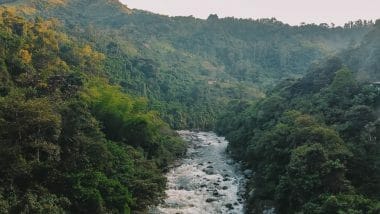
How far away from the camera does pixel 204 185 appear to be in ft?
168

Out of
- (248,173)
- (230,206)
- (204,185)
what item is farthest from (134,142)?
(230,206)

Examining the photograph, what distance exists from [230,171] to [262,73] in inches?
5743

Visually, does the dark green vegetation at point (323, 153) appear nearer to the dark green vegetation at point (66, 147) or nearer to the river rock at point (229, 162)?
the river rock at point (229, 162)

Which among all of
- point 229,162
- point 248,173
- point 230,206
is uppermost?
point 230,206

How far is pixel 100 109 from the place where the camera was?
2069 inches

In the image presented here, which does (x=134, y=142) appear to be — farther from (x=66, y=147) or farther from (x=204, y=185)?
(x=66, y=147)

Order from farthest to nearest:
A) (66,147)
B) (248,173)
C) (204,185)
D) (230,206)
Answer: (248,173) → (204,185) → (230,206) → (66,147)

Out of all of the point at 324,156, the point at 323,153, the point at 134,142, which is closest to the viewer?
the point at 324,156

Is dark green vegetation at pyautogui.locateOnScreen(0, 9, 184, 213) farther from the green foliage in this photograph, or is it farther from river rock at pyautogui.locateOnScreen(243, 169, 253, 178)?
the green foliage

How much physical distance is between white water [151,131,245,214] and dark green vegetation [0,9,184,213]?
3.21m

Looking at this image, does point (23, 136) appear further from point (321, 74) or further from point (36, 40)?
point (321, 74)

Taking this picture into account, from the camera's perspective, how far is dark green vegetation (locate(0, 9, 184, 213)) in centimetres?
3186

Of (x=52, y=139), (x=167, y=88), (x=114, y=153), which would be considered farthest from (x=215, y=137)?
(x=52, y=139)

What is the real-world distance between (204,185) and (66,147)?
19010 millimetres
